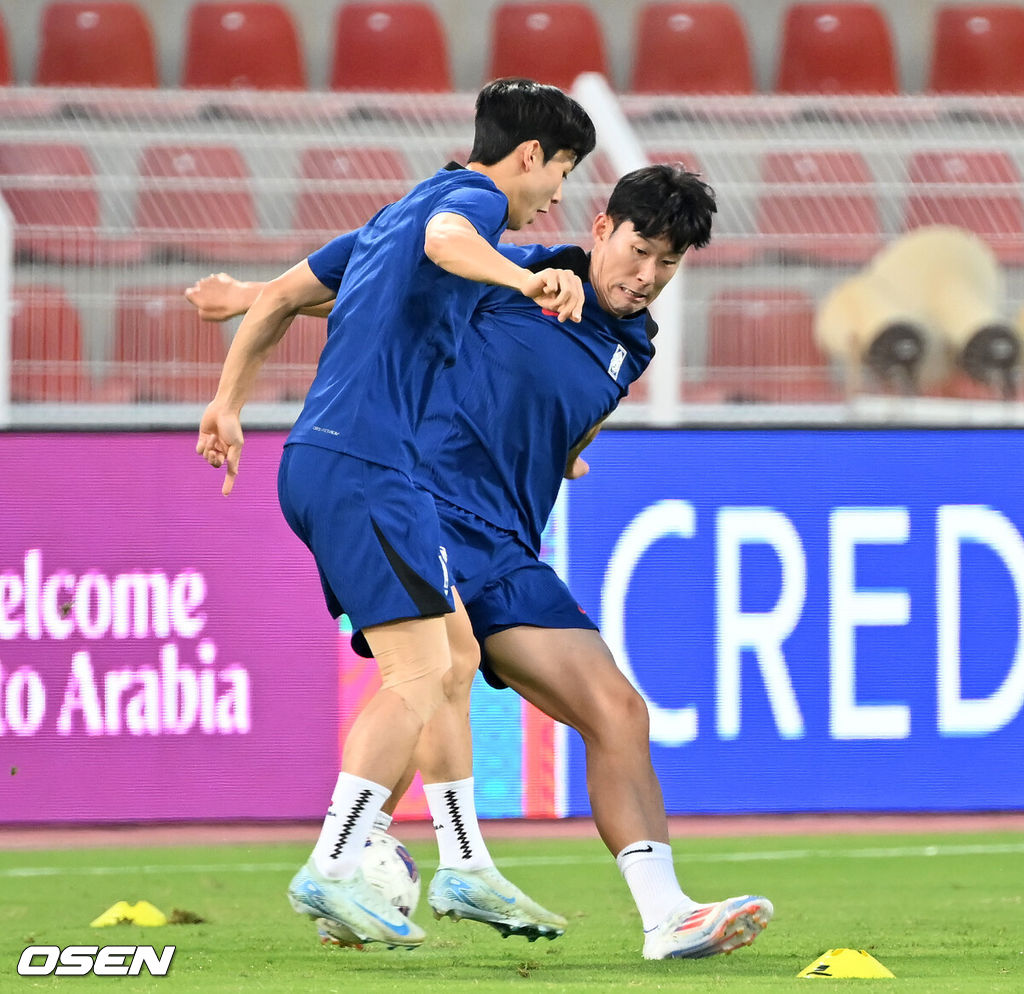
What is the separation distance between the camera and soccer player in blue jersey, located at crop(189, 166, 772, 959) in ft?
12.2

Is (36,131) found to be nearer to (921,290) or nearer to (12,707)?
(12,707)

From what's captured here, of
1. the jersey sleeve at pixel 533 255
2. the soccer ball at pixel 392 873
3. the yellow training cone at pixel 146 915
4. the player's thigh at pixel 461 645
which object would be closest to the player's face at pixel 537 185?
the jersey sleeve at pixel 533 255

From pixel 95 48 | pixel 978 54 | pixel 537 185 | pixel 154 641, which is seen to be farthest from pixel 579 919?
pixel 978 54

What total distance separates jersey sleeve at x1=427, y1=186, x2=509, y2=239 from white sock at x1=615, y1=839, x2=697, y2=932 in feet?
4.17

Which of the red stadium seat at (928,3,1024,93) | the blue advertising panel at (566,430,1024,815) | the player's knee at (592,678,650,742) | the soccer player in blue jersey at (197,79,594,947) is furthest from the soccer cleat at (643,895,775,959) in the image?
the red stadium seat at (928,3,1024,93)

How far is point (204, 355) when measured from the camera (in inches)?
290

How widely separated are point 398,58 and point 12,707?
5656mm

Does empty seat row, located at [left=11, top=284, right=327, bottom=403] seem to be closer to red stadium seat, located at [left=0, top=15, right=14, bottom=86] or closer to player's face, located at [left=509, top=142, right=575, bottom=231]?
red stadium seat, located at [left=0, top=15, right=14, bottom=86]

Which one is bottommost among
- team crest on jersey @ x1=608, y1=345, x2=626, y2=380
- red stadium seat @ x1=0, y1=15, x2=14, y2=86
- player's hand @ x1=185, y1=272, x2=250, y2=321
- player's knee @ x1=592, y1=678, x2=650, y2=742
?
player's knee @ x1=592, y1=678, x2=650, y2=742

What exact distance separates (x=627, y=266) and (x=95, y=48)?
7404 mm

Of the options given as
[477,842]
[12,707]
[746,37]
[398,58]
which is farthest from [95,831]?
[746,37]

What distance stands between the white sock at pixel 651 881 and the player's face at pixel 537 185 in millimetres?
1249

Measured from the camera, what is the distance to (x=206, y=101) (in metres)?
8.20

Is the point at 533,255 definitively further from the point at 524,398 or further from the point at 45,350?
the point at 45,350
